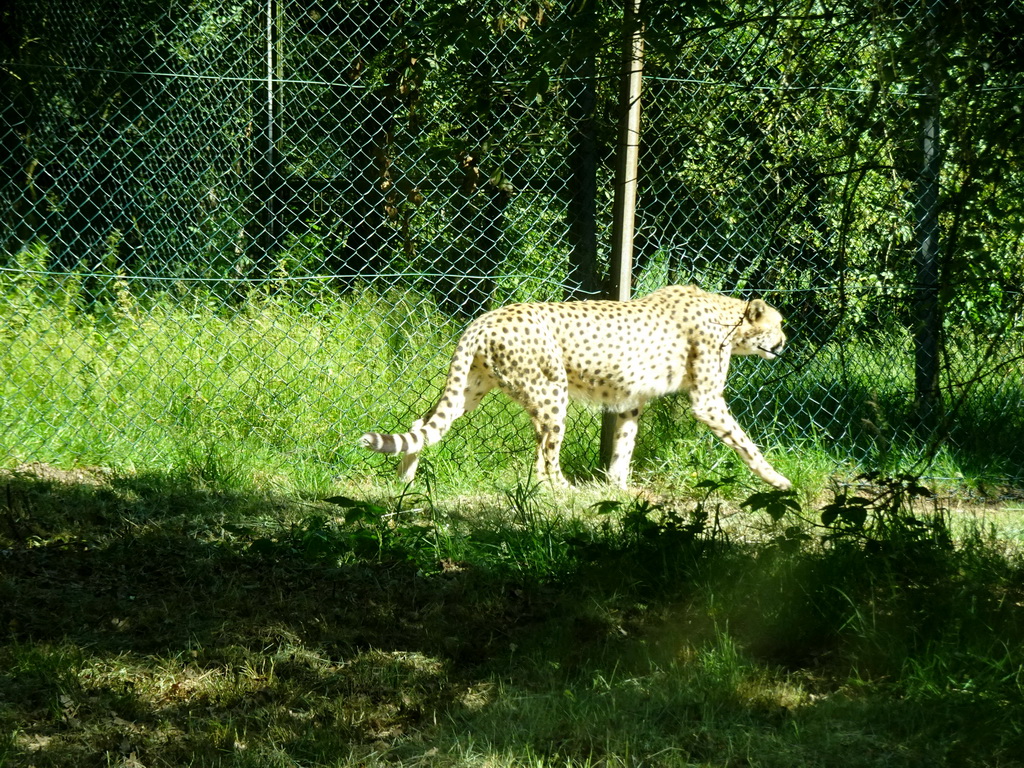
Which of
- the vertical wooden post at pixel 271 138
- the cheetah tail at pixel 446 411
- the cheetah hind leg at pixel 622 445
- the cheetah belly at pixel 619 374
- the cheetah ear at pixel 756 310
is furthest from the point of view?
the vertical wooden post at pixel 271 138

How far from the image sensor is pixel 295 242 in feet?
22.6

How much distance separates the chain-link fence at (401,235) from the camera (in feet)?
18.3

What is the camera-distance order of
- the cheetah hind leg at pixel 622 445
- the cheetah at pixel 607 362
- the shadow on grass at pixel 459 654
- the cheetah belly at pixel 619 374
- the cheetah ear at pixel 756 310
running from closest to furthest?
the shadow on grass at pixel 459 654 < the cheetah at pixel 607 362 < the cheetah belly at pixel 619 374 < the cheetah hind leg at pixel 622 445 < the cheetah ear at pixel 756 310

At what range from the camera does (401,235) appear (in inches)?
249

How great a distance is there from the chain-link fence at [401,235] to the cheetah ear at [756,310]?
0.37 feet

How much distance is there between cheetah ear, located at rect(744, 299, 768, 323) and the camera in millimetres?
5715

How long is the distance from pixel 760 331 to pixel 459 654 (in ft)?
9.93

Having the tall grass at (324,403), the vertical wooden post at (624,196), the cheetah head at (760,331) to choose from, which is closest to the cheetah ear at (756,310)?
the cheetah head at (760,331)

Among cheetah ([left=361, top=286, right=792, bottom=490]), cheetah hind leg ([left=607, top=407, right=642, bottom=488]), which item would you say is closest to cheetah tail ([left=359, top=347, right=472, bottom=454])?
cheetah ([left=361, top=286, right=792, bottom=490])

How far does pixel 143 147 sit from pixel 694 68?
11.0 feet

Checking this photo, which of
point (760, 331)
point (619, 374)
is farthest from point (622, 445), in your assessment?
point (760, 331)

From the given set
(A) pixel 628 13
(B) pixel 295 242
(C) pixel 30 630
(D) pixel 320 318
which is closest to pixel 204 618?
(C) pixel 30 630

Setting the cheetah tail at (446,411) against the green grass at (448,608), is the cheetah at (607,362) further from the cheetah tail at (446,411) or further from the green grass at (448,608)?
the green grass at (448,608)

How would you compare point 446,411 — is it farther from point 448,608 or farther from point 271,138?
point 271,138
